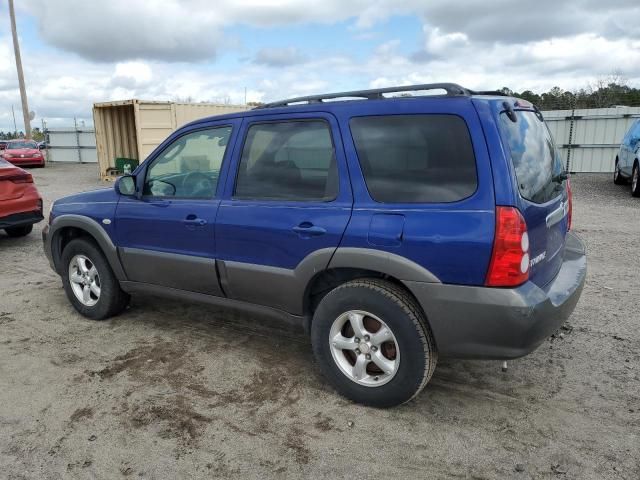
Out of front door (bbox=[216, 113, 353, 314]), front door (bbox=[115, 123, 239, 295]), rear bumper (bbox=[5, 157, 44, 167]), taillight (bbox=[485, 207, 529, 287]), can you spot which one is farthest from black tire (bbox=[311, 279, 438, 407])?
rear bumper (bbox=[5, 157, 44, 167])

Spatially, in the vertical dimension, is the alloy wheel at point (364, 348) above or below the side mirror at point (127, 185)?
below

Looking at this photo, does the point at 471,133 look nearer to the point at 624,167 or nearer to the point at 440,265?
the point at 440,265

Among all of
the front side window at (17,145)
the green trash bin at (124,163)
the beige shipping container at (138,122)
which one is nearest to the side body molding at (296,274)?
the beige shipping container at (138,122)

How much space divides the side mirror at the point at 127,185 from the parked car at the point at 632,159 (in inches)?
427

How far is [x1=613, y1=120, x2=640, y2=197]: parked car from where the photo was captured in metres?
11.2

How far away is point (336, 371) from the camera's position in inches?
126

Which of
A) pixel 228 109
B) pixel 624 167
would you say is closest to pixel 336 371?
pixel 624 167

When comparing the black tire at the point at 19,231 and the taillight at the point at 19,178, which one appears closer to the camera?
the taillight at the point at 19,178

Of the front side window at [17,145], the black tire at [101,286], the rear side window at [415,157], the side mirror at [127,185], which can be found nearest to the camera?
the rear side window at [415,157]

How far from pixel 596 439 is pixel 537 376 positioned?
0.72 metres

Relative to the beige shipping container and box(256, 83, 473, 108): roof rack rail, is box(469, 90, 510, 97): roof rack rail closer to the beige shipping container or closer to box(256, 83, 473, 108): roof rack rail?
box(256, 83, 473, 108): roof rack rail

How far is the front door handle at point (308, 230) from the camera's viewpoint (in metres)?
3.11

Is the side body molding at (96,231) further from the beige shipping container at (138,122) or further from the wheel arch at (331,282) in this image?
the beige shipping container at (138,122)

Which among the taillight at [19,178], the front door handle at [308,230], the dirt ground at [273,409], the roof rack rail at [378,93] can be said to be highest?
the roof rack rail at [378,93]
